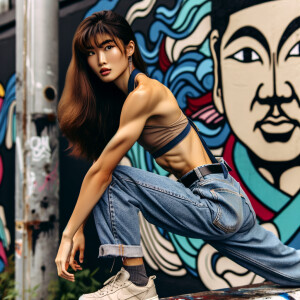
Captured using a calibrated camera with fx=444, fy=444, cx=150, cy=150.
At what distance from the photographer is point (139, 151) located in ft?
14.1

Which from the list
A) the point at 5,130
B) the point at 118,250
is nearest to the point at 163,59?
the point at 118,250

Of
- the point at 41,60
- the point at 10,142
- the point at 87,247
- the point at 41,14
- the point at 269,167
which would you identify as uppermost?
the point at 41,14

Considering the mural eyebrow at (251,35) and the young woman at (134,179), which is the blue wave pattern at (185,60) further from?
the young woman at (134,179)

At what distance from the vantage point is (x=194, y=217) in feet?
6.81

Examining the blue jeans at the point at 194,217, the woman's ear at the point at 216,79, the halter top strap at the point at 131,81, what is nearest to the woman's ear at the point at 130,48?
the halter top strap at the point at 131,81

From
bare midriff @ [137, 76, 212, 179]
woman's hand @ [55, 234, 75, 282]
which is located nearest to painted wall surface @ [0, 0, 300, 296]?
bare midriff @ [137, 76, 212, 179]

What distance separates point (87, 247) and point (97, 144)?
2.66 metres

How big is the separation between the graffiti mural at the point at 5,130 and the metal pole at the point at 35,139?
2.19m

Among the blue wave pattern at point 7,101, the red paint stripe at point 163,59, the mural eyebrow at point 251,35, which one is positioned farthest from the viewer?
the blue wave pattern at point 7,101

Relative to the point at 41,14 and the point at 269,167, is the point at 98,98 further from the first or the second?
the point at 41,14

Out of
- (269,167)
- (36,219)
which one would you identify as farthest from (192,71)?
(36,219)

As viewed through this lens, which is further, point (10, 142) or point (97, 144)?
point (10, 142)

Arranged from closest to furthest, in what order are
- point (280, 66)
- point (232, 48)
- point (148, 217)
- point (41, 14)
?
point (148, 217), point (280, 66), point (232, 48), point (41, 14)

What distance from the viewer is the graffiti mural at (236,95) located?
307 cm
